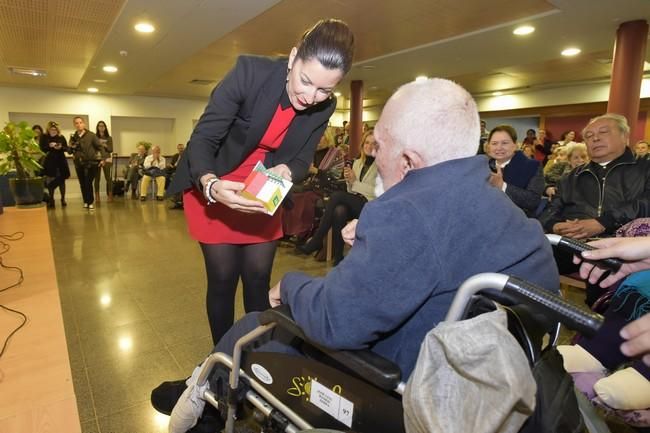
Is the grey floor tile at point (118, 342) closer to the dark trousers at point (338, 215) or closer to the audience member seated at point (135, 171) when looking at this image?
the dark trousers at point (338, 215)

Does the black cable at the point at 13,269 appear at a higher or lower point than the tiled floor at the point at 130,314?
higher

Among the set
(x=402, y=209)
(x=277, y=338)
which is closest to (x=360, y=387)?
(x=277, y=338)

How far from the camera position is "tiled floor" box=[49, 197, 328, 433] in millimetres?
1549

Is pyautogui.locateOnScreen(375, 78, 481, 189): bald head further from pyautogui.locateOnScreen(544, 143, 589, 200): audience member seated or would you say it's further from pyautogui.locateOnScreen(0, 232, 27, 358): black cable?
pyautogui.locateOnScreen(544, 143, 589, 200): audience member seated

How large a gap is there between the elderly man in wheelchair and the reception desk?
0.64 metres

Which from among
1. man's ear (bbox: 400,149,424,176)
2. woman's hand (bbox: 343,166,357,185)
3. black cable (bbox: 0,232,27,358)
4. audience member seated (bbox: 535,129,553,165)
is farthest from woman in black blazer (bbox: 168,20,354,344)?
audience member seated (bbox: 535,129,553,165)

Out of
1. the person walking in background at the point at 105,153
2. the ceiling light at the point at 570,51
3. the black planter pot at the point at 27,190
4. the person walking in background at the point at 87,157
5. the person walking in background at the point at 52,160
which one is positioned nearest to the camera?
the black planter pot at the point at 27,190

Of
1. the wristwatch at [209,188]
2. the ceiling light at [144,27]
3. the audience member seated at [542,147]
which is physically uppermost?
the ceiling light at [144,27]

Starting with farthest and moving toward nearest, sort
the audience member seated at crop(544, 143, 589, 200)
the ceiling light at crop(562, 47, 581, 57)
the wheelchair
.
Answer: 1. the ceiling light at crop(562, 47, 581, 57)
2. the audience member seated at crop(544, 143, 589, 200)
3. the wheelchair

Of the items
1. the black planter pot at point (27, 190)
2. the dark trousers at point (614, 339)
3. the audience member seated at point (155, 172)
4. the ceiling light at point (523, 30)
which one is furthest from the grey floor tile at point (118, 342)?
the audience member seated at point (155, 172)

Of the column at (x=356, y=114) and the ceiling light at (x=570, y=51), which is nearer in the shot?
the ceiling light at (x=570, y=51)

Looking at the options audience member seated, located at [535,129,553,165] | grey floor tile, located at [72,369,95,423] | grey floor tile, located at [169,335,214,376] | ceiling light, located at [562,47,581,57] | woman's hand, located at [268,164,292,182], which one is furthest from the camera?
audience member seated, located at [535,129,553,165]

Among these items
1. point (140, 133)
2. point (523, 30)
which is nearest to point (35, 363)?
point (523, 30)

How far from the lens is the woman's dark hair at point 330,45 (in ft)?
3.62
